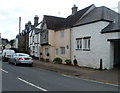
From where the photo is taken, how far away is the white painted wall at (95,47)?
2030cm

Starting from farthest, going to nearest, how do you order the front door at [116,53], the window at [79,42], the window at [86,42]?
1. the window at [79,42]
2. the window at [86,42]
3. the front door at [116,53]

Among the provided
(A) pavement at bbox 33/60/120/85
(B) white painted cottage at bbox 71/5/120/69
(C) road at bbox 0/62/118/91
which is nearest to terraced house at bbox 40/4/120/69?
(B) white painted cottage at bbox 71/5/120/69

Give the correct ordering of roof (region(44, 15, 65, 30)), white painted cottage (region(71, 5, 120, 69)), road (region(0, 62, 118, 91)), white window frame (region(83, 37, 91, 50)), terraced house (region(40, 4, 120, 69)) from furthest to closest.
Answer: roof (region(44, 15, 65, 30)) < white window frame (region(83, 37, 91, 50)) < terraced house (region(40, 4, 120, 69)) < white painted cottage (region(71, 5, 120, 69)) < road (region(0, 62, 118, 91))

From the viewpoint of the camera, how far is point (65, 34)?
30.0 m

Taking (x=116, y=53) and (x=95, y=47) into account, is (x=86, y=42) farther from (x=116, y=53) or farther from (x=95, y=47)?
(x=116, y=53)

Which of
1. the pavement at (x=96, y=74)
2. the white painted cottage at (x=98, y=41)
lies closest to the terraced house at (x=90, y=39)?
the white painted cottage at (x=98, y=41)

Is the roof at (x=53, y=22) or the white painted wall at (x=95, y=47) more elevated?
the roof at (x=53, y=22)

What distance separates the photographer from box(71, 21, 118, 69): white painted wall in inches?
799

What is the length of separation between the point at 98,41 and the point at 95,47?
0.80 meters

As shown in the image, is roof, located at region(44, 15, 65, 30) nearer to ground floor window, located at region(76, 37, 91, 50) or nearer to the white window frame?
ground floor window, located at region(76, 37, 91, 50)

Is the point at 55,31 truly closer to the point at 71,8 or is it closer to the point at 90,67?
the point at 71,8

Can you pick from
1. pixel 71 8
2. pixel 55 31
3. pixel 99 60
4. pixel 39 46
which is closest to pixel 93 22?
pixel 99 60

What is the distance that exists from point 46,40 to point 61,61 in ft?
20.6

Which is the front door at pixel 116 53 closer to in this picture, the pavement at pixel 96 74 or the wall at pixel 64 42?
the pavement at pixel 96 74
